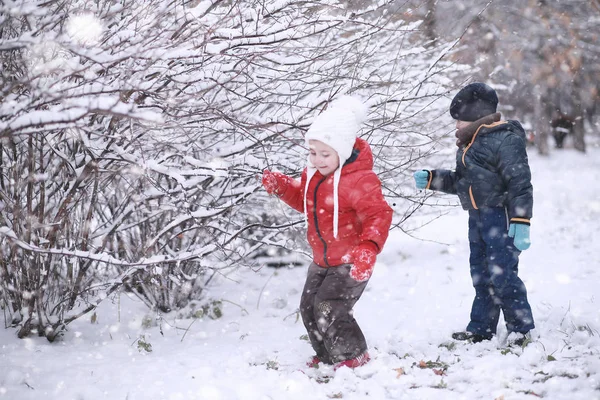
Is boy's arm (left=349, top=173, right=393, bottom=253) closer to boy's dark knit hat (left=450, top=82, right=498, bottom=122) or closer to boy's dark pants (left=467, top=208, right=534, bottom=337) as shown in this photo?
boy's dark pants (left=467, top=208, right=534, bottom=337)

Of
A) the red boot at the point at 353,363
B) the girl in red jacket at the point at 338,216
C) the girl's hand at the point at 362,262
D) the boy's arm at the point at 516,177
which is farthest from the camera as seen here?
the boy's arm at the point at 516,177

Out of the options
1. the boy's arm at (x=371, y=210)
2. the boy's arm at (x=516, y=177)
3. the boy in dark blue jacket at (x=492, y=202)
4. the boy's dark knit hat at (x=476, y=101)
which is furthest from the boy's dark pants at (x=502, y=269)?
the boy's arm at (x=371, y=210)

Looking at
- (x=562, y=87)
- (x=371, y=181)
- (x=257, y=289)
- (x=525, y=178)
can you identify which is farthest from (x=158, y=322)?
(x=562, y=87)

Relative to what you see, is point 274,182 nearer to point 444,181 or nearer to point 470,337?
point 444,181

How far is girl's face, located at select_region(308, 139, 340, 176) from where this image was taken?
2902 mm

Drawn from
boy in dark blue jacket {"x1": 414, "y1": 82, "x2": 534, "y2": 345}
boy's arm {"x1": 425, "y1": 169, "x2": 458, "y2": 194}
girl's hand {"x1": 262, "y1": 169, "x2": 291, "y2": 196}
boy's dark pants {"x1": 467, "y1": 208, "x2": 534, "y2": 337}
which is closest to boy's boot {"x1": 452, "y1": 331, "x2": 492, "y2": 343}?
boy in dark blue jacket {"x1": 414, "y1": 82, "x2": 534, "y2": 345}

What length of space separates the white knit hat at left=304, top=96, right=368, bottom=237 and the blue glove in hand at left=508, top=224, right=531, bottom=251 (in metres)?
1.08

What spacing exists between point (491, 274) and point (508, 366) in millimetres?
625

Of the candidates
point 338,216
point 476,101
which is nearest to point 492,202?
point 476,101

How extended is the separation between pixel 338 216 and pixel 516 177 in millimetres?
1122

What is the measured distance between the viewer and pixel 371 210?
2814mm

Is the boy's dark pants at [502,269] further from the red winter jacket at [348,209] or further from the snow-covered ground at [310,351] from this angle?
the red winter jacket at [348,209]

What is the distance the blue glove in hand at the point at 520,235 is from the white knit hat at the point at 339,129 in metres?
1.08

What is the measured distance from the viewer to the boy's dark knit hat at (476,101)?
336 centimetres
